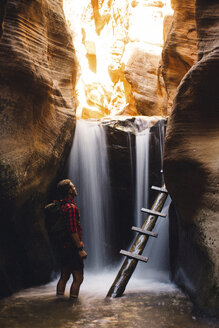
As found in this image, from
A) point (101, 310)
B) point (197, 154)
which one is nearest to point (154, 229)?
point (197, 154)

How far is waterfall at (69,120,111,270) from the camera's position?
330 inches

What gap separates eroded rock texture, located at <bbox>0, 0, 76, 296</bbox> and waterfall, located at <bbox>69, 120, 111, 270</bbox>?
44.3 inches

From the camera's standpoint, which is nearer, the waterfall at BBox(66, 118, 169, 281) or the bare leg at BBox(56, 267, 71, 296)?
the bare leg at BBox(56, 267, 71, 296)

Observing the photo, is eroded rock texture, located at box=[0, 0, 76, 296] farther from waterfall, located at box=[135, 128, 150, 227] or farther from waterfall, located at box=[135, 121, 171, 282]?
waterfall, located at box=[135, 128, 150, 227]

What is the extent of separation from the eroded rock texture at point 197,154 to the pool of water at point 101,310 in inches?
19.1

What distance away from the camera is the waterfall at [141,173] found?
9.03 metres

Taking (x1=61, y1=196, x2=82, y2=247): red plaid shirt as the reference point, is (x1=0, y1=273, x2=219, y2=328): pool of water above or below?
below

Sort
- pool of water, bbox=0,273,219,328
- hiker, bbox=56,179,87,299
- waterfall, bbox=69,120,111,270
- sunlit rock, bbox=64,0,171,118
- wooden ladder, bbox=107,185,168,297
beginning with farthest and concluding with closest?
sunlit rock, bbox=64,0,171,118, waterfall, bbox=69,120,111,270, wooden ladder, bbox=107,185,168,297, hiker, bbox=56,179,87,299, pool of water, bbox=0,273,219,328

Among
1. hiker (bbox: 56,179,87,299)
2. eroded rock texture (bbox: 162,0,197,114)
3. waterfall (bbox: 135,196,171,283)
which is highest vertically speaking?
eroded rock texture (bbox: 162,0,197,114)

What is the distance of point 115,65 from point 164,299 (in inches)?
825

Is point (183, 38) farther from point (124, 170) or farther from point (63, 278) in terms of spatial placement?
point (63, 278)

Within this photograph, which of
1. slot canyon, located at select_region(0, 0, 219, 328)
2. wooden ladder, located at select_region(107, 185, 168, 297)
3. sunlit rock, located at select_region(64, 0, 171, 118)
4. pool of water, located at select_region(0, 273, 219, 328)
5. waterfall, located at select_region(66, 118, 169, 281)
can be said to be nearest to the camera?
pool of water, located at select_region(0, 273, 219, 328)

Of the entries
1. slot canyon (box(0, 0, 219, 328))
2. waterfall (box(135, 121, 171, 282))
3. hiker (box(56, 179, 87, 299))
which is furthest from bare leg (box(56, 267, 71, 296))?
waterfall (box(135, 121, 171, 282))

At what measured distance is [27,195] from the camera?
6.40 meters
